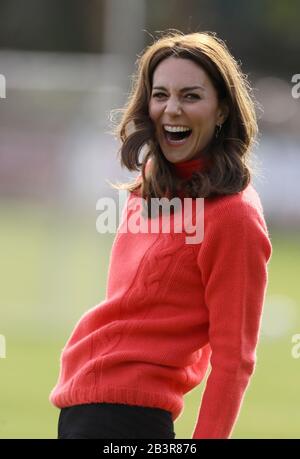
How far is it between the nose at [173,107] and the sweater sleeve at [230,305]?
1.16 ft

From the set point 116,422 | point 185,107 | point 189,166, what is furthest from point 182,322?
point 185,107

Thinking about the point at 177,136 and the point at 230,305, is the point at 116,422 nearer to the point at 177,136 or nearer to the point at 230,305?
the point at 230,305

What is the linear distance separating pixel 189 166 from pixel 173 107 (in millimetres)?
192

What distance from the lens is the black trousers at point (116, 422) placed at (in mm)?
3531

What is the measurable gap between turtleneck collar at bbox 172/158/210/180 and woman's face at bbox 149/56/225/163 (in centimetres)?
2

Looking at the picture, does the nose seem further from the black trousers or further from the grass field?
the grass field

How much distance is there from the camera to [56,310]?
1188cm

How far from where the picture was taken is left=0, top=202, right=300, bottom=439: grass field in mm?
7652

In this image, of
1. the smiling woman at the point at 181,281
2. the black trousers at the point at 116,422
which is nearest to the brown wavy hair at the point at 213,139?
Answer: the smiling woman at the point at 181,281

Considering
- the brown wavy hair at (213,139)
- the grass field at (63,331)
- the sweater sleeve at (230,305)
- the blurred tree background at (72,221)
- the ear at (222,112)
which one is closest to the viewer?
the sweater sleeve at (230,305)

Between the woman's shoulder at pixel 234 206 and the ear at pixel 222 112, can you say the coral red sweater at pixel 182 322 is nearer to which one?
the woman's shoulder at pixel 234 206

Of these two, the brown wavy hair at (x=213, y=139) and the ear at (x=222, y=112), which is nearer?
the brown wavy hair at (x=213, y=139)
